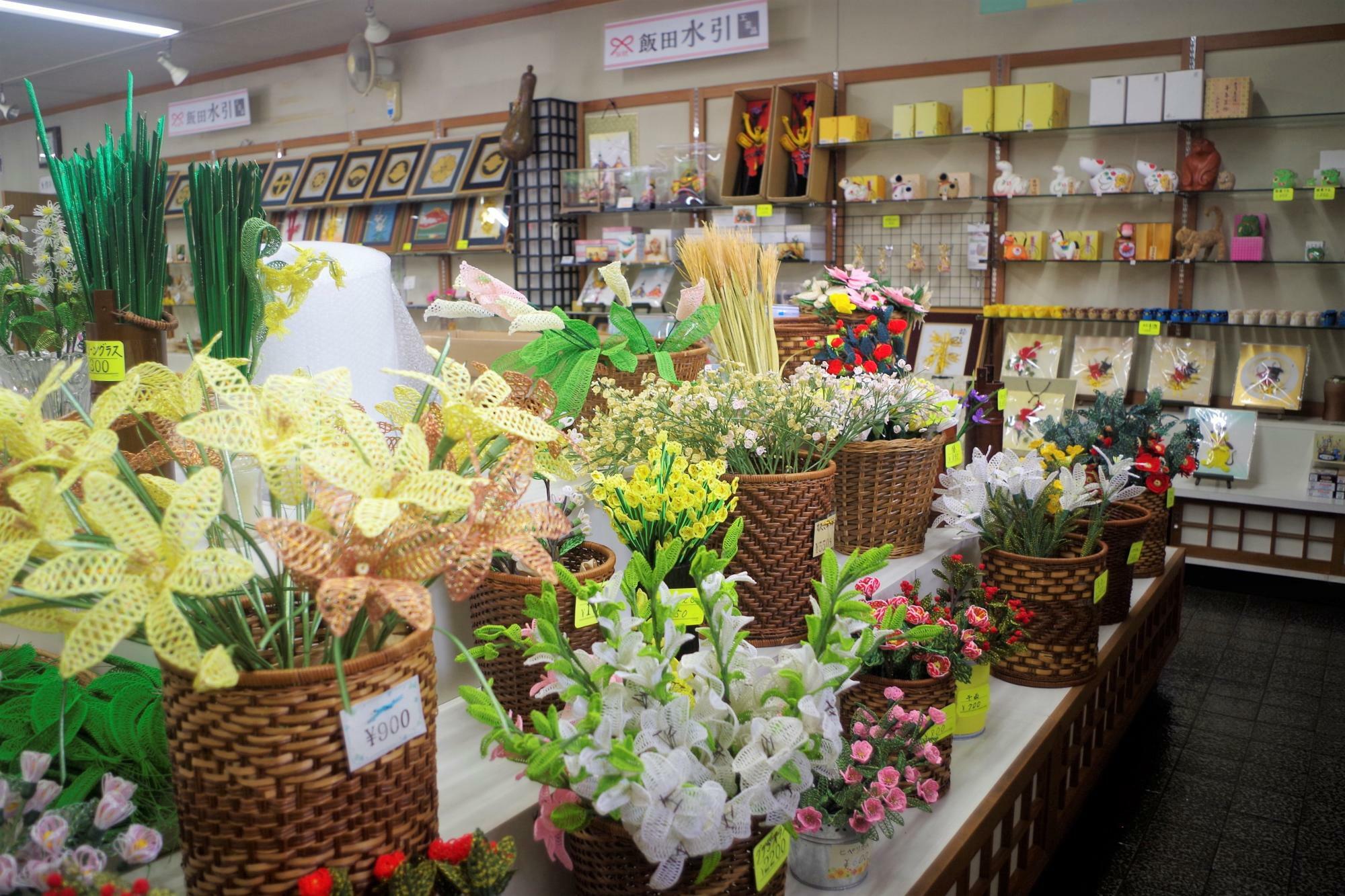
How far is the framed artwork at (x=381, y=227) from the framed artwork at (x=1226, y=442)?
5.14 meters

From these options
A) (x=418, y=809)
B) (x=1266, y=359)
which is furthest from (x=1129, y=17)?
(x=418, y=809)

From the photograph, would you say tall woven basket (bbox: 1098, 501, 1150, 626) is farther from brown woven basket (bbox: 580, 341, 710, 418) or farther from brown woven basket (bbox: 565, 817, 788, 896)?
brown woven basket (bbox: 565, 817, 788, 896)

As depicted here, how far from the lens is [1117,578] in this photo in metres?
2.57

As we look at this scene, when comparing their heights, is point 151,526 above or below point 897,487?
above

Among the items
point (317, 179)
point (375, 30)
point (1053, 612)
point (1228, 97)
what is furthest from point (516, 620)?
point (317, 179)

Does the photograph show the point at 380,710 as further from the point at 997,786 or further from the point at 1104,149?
the point at 1104,149

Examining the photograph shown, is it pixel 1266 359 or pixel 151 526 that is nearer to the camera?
pixel 151 526

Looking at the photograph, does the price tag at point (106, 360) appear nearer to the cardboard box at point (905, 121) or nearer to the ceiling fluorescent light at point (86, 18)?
the cardboard box at point (905, 121)

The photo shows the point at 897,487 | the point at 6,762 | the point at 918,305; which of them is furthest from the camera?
the point at 918,305

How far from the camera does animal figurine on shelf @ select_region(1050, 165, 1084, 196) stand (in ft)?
15.6

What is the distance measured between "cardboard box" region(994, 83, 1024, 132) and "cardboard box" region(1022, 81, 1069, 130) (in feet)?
0.06

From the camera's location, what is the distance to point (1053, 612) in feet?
7.16

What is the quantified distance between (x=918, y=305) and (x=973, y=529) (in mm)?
595

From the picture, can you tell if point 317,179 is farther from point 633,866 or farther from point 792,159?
point 633,866
